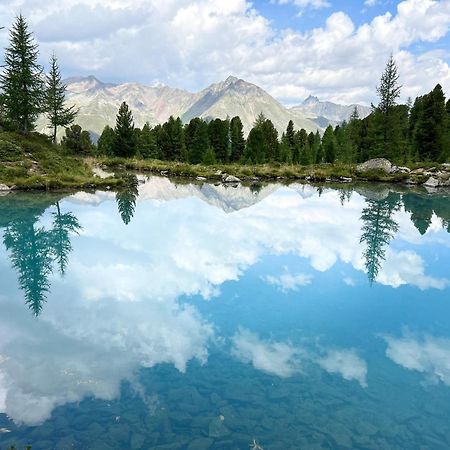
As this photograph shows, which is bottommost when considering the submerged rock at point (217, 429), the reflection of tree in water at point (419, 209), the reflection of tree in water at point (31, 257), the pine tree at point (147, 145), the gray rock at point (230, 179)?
the submerged rock at point (217, 429)

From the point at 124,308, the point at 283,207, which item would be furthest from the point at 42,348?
the point at 283,207

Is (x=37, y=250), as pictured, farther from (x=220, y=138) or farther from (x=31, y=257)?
(x=220, y=138)

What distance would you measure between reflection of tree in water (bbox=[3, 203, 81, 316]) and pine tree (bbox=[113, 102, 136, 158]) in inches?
2145

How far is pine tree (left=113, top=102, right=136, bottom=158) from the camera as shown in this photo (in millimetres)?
76562

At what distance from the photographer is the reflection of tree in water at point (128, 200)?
27.5 metres

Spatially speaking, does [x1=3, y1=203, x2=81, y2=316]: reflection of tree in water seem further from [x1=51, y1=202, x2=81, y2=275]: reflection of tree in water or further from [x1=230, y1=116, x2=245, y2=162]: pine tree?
[x1=230, y1=116, x2=245, y2=162]: pine tree

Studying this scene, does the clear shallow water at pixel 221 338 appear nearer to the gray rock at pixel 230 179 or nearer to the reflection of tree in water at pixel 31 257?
the reflection of tree in water at pixel 31 257

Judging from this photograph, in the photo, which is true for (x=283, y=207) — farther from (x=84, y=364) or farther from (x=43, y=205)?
(x=84, y=364)

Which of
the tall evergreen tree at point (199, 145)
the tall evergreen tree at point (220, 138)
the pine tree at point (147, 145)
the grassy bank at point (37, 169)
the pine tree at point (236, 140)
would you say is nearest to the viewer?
the grassy bank at point (37, 169)

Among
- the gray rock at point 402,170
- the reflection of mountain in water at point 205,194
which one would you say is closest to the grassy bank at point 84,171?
the gray rock at point 402,170

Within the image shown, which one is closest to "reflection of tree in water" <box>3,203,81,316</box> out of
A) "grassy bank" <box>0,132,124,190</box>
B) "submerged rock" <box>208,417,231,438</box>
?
"submerged rock" <box>208,417,231,438</box>

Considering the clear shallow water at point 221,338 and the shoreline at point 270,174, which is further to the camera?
the shoreline at point 270,174

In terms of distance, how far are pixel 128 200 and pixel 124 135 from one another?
4698 centimetres

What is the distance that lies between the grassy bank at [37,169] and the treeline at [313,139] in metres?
29.3
